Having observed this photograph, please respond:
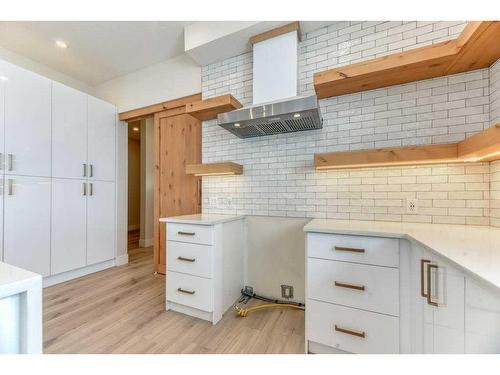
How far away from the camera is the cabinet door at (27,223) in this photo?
82.4 inches

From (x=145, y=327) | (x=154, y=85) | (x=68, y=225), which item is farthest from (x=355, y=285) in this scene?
(x=154, y=85)

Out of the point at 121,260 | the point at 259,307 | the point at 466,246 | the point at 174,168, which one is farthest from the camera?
the point at 121,260

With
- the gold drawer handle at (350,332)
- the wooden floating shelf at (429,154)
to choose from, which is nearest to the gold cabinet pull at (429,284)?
the gold drawer handle at (350,332)

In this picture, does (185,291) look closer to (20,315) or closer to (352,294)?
(352,294)

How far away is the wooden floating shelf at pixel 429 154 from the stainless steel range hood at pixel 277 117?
0.32 m

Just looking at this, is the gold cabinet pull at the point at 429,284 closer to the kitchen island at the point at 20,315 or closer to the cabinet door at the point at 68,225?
the kitchen island at the point at 20,315

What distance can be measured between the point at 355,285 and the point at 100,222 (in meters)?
3.11

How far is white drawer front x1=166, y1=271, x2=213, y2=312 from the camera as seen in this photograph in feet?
5.65

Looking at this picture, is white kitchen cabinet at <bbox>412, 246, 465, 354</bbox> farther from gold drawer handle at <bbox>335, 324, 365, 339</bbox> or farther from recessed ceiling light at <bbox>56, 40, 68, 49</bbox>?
recessed ceiling light at <bbox>56, 40, 68, 49</bbox>

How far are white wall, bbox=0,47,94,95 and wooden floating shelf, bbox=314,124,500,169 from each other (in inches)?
148

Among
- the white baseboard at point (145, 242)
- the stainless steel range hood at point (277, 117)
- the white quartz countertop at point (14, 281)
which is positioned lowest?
the white baseboard at point (145, 242)

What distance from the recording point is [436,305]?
88cm

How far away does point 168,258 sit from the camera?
6.20 ft
